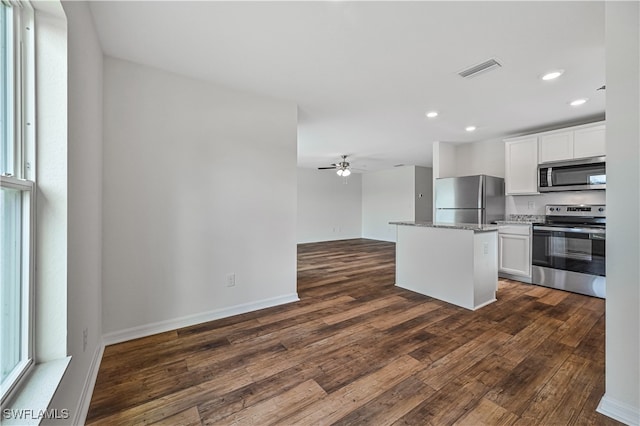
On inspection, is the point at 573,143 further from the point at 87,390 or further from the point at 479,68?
the point at 87,390

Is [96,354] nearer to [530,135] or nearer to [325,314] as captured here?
[325,314]

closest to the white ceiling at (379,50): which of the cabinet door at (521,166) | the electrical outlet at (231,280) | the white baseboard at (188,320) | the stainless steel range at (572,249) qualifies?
the cabinet door at (521,166)

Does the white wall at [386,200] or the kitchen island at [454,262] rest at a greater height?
the white wall at [386,200]

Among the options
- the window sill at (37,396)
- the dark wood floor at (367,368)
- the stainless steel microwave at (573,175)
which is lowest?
the dark wood floor at (367,368)

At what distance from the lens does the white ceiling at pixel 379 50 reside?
1.72 meters

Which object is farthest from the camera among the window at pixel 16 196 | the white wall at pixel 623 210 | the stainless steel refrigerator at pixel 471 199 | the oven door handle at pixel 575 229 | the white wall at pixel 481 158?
the white wall at pixel 481 158

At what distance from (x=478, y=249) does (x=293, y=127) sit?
2.64m

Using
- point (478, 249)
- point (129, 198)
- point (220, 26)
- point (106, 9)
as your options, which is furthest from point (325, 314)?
point (106, 9)

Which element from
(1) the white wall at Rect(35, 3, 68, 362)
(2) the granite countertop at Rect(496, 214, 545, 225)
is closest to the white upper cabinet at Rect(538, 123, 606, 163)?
(2) the granite countertop at Rect(496, 214, 545, 225)

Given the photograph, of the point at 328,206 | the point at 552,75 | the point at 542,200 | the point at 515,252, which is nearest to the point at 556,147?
the point at 542,200

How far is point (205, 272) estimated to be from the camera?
2.65m

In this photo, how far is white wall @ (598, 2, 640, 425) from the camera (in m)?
1.38

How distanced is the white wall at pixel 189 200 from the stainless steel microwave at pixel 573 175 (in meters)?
3.81

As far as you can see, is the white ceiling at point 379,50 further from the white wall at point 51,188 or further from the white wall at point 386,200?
the white wall at point 386,200
